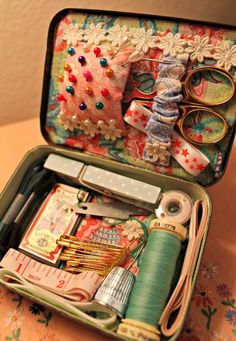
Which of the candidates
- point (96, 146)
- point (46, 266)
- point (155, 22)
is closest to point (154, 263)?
point (46, 266)

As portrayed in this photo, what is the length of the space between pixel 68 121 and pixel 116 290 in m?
0.44

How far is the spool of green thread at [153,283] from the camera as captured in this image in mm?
699

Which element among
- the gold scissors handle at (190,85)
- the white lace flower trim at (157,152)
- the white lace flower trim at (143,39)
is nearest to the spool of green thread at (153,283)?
the white lace flower trim at (157,152)

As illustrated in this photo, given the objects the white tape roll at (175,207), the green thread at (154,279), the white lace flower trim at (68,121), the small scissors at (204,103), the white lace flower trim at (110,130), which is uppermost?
the small scissors at (204,103)

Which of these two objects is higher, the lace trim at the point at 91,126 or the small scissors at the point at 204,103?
the small scissors at the point at 204,103

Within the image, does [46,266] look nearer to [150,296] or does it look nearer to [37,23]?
[150,296]

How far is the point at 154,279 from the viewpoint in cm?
74

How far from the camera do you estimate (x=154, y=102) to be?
85 centimetres

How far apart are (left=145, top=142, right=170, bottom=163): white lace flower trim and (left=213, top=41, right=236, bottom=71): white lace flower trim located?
217 millimetres

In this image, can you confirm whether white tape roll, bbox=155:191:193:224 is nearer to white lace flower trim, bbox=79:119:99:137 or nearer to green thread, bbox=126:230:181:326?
green thread, bbox=126:230:181:326

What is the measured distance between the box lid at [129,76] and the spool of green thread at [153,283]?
6.9 inches

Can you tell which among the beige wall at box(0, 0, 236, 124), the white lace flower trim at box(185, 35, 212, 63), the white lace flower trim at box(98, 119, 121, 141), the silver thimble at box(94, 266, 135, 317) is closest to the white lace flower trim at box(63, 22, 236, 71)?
the white lace flower trim at box(185, 35, 212, 63)

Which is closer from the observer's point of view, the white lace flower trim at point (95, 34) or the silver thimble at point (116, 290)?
the silver thimble at point (116, 290)

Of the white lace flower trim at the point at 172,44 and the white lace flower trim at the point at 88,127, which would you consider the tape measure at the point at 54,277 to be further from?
the white lace flower trim at the point at 172,44
